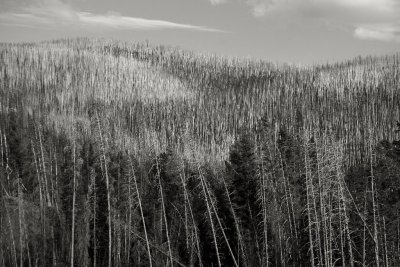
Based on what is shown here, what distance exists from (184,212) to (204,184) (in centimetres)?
1330

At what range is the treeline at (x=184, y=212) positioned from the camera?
1055 inches

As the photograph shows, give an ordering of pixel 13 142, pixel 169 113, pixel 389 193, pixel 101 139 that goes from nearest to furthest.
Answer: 1. pixel 101 139
2. pixel 389 193
3. pixel 13 142
4. pixel 169 113

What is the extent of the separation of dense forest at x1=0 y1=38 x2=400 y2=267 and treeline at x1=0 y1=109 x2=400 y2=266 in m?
0.22

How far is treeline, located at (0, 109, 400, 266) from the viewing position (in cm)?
2680

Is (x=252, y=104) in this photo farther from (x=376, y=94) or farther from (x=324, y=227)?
(x=324, y=227)

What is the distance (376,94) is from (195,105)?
68.6 metres

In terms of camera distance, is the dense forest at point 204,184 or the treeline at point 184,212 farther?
the treeline at point 184,212

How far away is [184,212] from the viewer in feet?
121

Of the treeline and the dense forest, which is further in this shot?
the treeline

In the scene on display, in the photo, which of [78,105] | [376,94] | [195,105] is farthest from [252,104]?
[78,105]

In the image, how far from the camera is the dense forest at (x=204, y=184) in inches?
867

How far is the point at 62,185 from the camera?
51688mm

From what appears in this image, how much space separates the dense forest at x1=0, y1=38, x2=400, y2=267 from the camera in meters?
22.0

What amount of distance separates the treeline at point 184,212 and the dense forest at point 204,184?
0.22m
